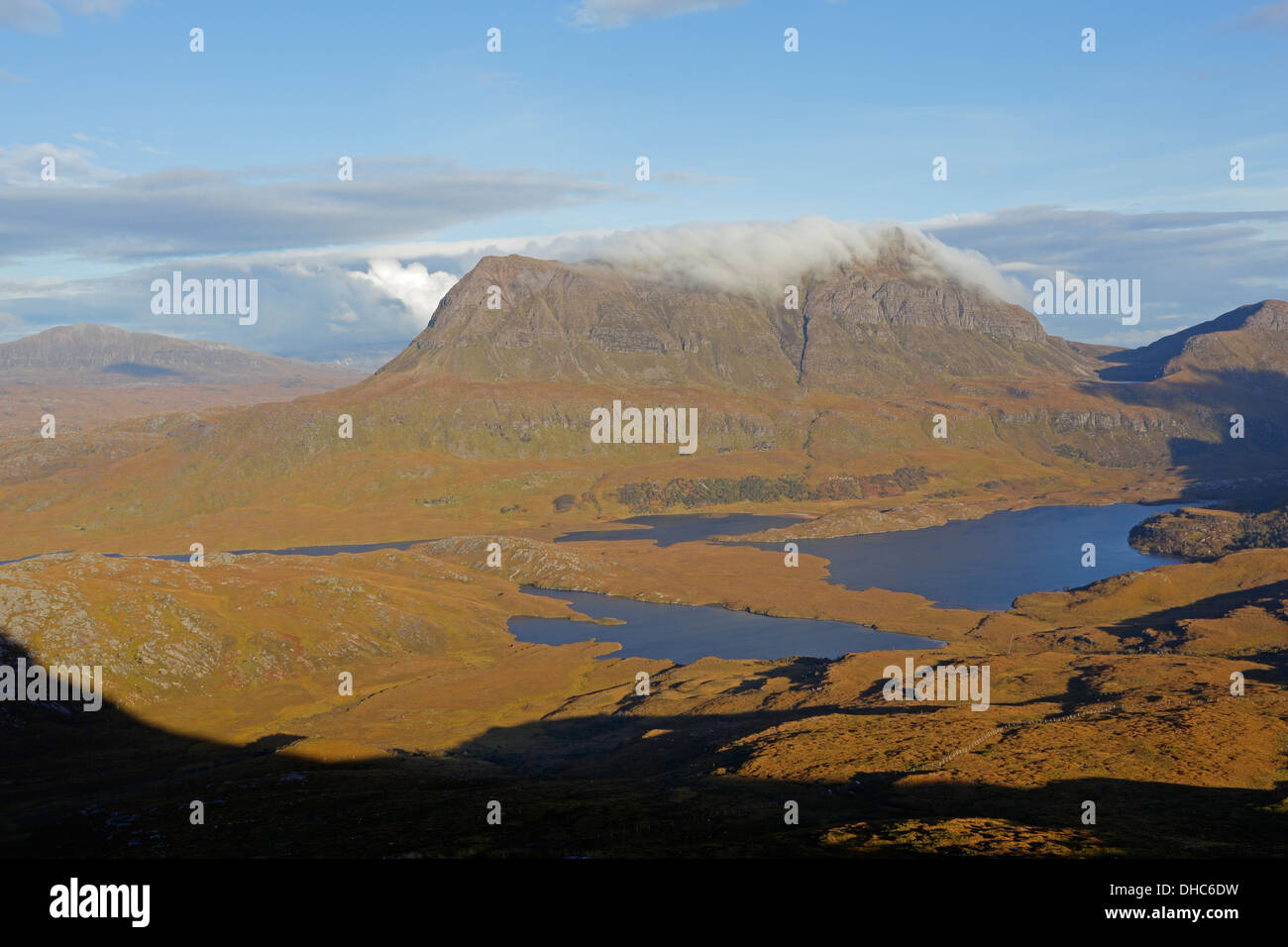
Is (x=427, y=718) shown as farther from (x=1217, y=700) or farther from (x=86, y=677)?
(x=1217, y=700)

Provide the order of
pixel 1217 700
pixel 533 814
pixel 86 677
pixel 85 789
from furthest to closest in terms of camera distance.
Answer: pixel 86 677
pixel 1217 700
pixel 85 789
pixel 533 814
